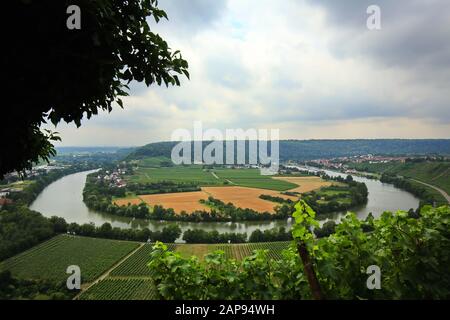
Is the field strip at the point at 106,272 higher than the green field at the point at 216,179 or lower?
lower

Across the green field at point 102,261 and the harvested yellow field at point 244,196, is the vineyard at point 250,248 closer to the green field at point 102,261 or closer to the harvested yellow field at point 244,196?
the green field at point 102,261

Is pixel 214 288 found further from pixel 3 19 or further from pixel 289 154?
pixel 289 154

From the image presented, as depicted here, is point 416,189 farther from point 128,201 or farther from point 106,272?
point 106,272

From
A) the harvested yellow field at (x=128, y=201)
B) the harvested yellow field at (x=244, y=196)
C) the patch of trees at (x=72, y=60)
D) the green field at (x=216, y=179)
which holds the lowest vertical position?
the harvested yellow field at (x=128, y=201)

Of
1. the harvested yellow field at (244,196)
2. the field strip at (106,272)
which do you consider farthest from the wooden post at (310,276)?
the harvested yellow field at (244,196)

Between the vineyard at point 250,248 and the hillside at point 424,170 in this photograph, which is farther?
the hillside at point 424,170

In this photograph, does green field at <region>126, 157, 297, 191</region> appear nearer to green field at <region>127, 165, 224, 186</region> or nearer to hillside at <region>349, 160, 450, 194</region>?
green field at <region>127, 165, 224, 186</region>
